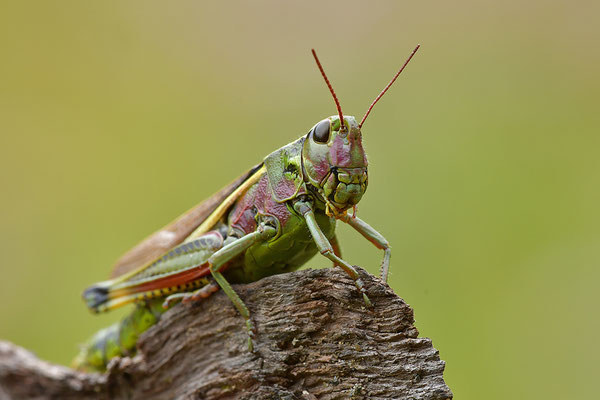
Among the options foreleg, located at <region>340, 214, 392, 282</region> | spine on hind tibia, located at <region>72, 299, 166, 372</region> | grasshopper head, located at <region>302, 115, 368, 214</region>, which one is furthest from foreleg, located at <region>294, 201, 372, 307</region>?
spine on hind tibia, located at <region>72, 299, 166, 372</region>

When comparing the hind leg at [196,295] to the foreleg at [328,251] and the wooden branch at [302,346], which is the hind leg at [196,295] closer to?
the wooden branch at [302,346]

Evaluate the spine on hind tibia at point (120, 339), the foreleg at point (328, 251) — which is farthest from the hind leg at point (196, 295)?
the foreleg at point (328, 251)

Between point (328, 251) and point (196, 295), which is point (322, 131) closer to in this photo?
point (328, 251)

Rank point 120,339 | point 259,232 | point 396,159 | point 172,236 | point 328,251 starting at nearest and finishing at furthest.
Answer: point 328,251 < point 259,232 < point 172,236 < point 120,339 < point 396,159

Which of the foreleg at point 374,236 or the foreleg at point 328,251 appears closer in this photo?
the foreleg at point 328,251

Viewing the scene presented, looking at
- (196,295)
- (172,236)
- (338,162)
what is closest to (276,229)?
(338,162)

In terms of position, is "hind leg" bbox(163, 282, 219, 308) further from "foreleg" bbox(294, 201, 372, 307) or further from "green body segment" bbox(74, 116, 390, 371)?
"foreleg" bbox(294, 201, 372, 307)
